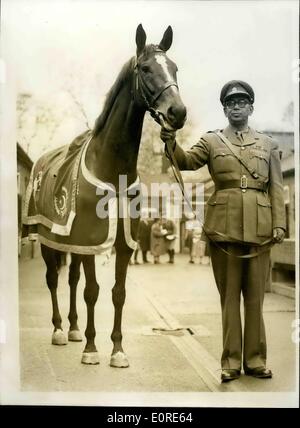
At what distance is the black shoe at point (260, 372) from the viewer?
11.0 ft

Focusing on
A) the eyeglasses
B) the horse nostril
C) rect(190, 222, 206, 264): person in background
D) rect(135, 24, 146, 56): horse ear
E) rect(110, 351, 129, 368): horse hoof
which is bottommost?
rect(110, 351, 129, 368): horse hoof

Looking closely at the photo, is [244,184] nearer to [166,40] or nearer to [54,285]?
[166,40]

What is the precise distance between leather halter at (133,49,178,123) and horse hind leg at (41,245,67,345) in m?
1.14

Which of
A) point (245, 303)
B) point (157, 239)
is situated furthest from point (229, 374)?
point (157, 239)

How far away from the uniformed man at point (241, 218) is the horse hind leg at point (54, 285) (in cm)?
103

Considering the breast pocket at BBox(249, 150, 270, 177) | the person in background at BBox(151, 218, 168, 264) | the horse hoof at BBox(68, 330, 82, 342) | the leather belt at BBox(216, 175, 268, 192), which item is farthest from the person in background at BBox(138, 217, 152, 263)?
the breast pocket at BBox(249, 150, 270, 177)

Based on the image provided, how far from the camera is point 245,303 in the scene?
3.37 m

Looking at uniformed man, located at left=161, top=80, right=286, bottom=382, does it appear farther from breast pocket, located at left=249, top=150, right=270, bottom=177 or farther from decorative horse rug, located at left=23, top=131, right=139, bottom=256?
decorative horse rug, located at left=23, top=131, right=139, bottom=256

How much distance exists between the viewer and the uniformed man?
332 cm

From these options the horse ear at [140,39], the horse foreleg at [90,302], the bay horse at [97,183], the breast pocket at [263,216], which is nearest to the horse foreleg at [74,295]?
the bay horse at [97,183]

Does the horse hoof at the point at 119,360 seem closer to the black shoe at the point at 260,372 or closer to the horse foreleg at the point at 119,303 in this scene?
the horse foreleg at the point at 119,303

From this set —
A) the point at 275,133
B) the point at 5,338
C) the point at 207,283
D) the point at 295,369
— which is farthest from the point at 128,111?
the point at 295,369

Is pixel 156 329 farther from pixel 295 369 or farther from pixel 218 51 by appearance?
pixel 218 51
